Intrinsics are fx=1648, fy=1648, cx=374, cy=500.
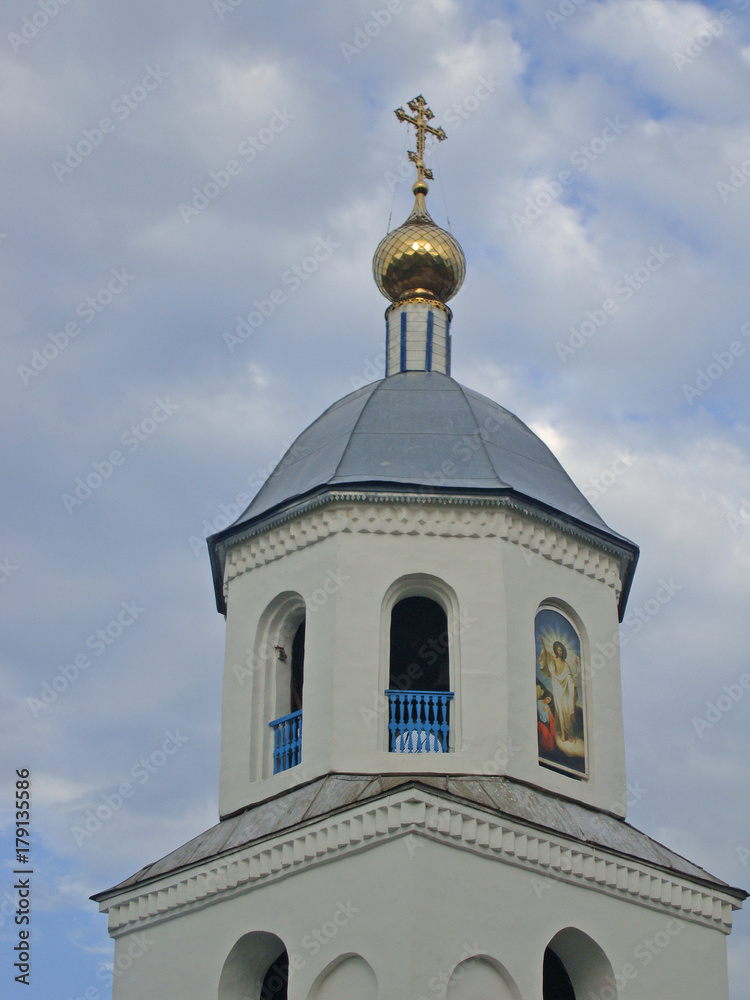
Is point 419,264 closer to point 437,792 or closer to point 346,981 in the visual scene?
point 437,792

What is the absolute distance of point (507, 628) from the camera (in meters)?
16.4

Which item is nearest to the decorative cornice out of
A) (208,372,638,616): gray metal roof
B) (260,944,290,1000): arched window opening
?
(260,944,290,1000): arched window opening

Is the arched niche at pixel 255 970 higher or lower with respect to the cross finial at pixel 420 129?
lower

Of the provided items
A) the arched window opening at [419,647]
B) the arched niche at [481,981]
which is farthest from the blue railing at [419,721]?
the arched niche at [481,981]

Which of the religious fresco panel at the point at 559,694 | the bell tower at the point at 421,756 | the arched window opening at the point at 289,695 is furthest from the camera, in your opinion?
the arched window opening at the point at 289,695

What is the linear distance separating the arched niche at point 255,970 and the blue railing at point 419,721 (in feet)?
7.09

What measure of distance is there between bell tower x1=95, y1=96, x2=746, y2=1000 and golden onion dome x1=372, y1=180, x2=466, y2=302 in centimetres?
254

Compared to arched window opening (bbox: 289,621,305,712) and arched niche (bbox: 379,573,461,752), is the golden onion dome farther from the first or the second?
arched window opening (bbox: 289,621,305,712)

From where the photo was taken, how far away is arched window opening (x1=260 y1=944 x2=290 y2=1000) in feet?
51.5

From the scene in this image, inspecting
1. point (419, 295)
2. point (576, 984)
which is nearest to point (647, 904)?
point (576, 984)

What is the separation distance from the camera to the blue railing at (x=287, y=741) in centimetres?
1647

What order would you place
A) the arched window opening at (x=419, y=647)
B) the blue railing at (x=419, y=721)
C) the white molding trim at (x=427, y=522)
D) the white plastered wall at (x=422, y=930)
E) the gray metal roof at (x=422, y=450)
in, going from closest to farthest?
the white plastered wall at (x=422, y=930)
the blue railing at (x=419, y=721)
the white molding trim at (x=427, y=522)
the gray metal roof at (x=422, y=450)
the arched window opening at (x=419, y=647)

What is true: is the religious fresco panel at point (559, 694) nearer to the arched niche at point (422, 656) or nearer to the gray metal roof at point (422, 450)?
the arched niche at point (422, 656)

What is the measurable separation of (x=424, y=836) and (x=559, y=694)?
116 inches
